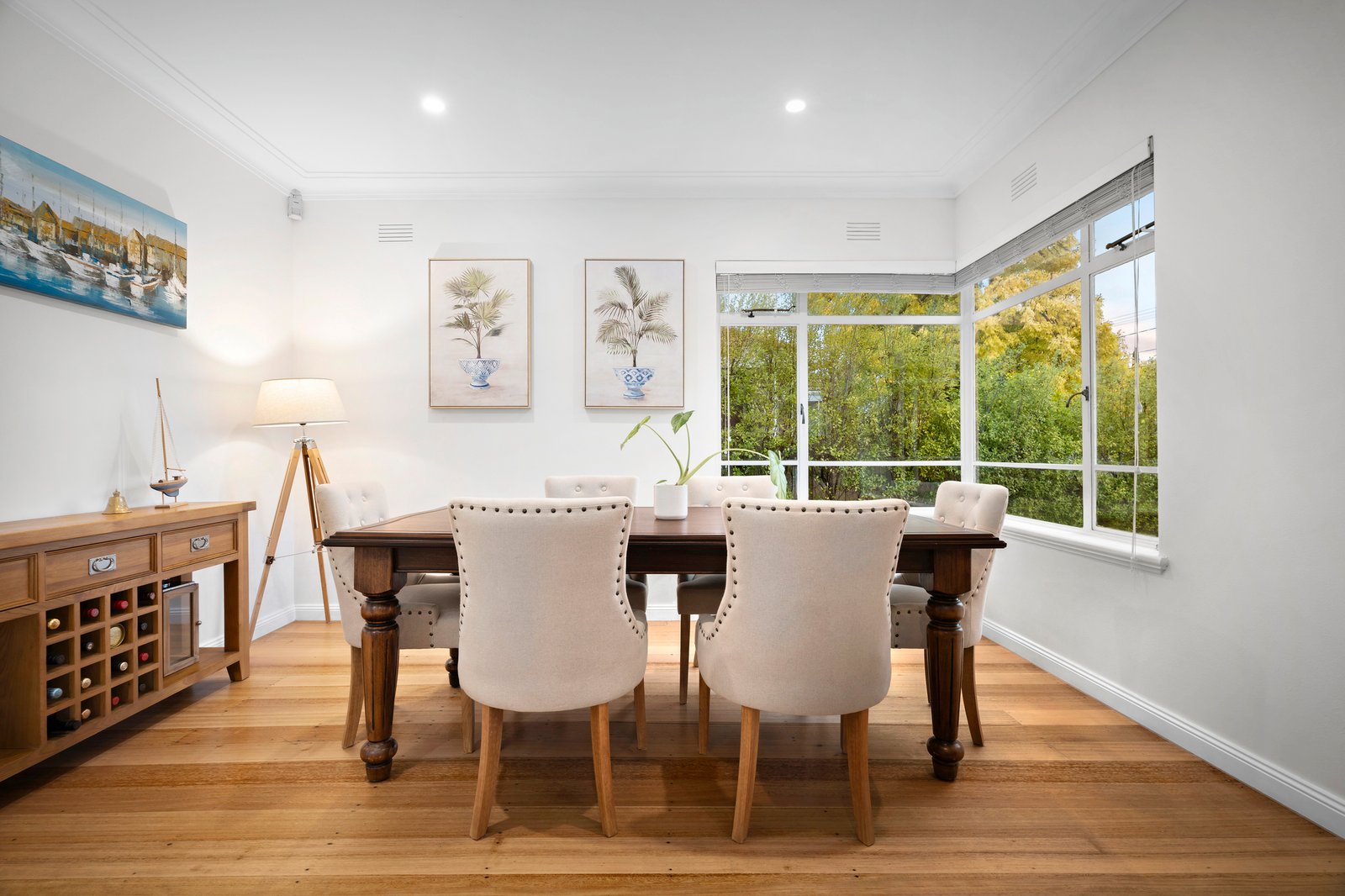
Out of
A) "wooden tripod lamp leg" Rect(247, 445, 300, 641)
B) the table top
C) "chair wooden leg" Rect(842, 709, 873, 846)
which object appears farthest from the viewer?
"wooden tripod lamp leg" Rect(247, 445, 300, 641)

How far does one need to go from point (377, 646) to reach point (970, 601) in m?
1.94

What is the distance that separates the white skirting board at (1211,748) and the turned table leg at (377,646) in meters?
2.68

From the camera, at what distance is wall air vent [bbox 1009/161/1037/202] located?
3.21 metres

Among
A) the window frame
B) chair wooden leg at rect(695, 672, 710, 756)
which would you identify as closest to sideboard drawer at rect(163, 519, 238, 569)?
chair wooden leg at rect(695, 672, 710, 756)

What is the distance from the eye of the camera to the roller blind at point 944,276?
9.41 ft

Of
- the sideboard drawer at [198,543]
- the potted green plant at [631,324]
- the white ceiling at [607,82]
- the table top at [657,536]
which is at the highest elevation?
the white ceiling at [607,82]

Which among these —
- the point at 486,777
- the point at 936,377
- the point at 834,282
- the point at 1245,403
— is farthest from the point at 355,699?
the point at 936,377

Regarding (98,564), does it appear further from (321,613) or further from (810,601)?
(810,601)

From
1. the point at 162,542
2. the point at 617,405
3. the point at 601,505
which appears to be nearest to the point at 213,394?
the point at 162,542

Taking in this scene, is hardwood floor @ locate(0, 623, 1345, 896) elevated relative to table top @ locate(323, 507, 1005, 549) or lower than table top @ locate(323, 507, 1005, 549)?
lower

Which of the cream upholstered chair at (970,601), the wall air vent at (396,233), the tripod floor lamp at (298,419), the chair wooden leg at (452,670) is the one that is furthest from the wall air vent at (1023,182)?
the tripod floor lamp at (298,419)

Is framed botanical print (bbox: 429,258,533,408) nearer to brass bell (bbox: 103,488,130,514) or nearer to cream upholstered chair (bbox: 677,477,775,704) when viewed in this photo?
cream upholstered chair (bbox: 677,477,775,704)

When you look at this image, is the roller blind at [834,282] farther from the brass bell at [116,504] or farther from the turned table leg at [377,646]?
the brass bell at [116,504]

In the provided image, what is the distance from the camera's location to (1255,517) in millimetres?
1967
